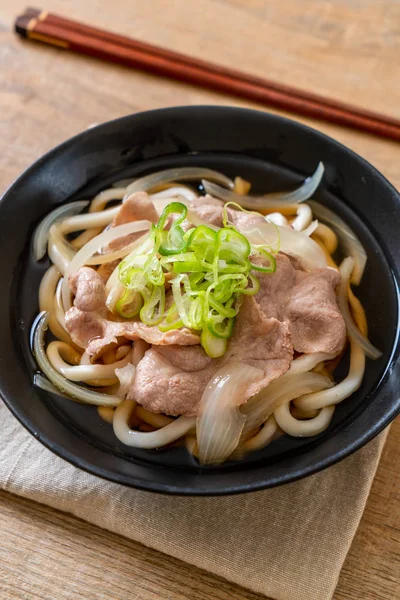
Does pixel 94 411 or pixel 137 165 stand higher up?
pixel 137 165

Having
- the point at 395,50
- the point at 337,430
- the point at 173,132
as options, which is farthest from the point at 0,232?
the point at 395,50

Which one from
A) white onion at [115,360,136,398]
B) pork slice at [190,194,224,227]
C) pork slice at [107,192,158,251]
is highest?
pork slice at [190,194,224,227]

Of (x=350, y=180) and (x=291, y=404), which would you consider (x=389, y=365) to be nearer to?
(x=291, y=404)

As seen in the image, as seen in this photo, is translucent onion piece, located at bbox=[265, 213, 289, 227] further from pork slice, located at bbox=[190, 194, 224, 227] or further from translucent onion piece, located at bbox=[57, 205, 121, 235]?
translucent onion piece, located at bbox=[57, 205, 121, 235]

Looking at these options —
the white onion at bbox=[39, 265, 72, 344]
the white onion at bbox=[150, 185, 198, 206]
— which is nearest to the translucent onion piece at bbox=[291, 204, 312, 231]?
the white onion at bbox=[150, 185, 198, 206]

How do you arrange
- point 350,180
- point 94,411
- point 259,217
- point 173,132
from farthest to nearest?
point 173,132 < point 350,180 < point 259,217 < point 94,411

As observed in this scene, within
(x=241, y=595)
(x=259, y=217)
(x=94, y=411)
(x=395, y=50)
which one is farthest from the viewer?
(x=395, y=50)

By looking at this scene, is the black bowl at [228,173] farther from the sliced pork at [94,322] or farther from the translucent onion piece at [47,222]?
the sliced pork at [94,322]
